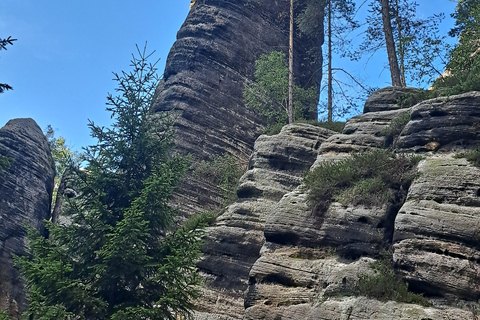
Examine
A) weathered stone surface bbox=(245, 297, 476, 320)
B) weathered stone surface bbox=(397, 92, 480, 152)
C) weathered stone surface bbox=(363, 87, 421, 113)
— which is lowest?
weathered stone surface bbox=(245, 297, 476, 320)

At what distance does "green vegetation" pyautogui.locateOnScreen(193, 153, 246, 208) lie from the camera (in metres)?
25.7

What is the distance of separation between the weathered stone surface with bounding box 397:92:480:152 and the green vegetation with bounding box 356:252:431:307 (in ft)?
15.2

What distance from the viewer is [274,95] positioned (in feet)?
101

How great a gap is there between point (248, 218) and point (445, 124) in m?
7.06

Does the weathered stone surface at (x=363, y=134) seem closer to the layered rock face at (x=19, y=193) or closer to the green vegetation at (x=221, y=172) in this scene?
the green vegetation at (x=221, y=172)

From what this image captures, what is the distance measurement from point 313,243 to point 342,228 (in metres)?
0.91

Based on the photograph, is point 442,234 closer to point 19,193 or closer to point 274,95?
point 274,95

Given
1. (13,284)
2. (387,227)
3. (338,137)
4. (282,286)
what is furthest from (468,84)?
(13,284)

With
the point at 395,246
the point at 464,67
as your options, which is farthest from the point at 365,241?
the point at 464,67

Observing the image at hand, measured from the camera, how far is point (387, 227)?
1516 cm

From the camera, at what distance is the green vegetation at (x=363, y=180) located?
15.9 metres

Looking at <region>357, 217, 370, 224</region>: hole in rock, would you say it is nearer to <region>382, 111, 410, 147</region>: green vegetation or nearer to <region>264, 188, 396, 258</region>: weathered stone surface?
<region>264, 188, 396, 258</region>: weathered stone surface

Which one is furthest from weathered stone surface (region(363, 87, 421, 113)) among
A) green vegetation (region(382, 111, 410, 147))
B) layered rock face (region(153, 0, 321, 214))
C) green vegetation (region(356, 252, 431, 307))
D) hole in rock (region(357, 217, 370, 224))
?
layered rock face (region(153, 0, 321, 214))

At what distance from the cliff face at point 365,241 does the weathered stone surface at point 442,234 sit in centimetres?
2
